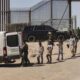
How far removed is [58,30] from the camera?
164 feet

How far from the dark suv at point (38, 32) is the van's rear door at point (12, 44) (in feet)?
52.9

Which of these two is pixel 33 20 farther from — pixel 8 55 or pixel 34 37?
pixel 8 55

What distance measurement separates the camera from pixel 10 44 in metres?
30.5

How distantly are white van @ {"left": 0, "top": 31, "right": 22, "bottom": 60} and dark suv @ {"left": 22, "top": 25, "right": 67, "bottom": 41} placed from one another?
16.1m

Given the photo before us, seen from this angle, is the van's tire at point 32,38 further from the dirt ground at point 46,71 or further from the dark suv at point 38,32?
the dirt ground at point 46,71

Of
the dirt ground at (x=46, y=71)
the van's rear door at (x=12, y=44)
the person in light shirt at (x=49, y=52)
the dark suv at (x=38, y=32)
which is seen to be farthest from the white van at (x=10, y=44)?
the dark suv at (x=38, y=32)

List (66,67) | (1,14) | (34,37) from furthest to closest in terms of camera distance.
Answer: (1,14), (34,37), (66,67)

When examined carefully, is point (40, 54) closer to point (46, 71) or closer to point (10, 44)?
point (10, 44)

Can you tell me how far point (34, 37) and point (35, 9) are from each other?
8.17 m

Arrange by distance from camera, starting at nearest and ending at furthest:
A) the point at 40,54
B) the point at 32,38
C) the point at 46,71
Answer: the point at 46,71, the point at 40,54, the point at 32,38

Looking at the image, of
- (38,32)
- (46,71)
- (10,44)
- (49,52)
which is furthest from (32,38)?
(46,71)

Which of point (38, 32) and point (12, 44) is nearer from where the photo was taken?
point (12, 44)

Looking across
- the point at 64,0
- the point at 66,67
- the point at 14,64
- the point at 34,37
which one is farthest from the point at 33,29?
the point at 66,67

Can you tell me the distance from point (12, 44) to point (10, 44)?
0.38 ft
